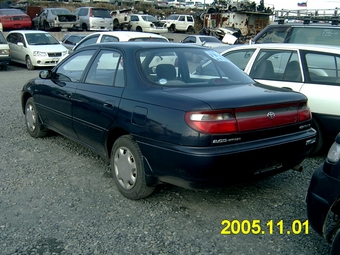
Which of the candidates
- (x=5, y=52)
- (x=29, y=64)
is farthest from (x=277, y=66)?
(x=29, y=64)

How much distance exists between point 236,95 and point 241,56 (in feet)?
10.3

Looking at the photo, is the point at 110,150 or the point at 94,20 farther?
the point at 94,20

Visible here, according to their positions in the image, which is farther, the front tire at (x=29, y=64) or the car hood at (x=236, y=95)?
the front tire at (x=29, y=64)

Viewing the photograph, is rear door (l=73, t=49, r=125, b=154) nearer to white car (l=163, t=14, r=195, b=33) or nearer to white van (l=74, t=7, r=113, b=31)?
white van (l=74, t=7, r=113, b=31)

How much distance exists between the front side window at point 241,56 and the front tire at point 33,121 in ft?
10.8

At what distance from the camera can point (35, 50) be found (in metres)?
15.9

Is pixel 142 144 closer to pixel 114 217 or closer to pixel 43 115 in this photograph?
pixel 114 217

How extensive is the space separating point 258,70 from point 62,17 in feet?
73.8

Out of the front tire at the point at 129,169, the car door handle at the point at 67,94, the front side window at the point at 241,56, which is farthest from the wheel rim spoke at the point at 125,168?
the front side window at the point at 241,56

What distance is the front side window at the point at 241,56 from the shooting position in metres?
6.43

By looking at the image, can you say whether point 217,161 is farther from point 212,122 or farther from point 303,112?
point 303,112

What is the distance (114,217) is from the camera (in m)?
3.72

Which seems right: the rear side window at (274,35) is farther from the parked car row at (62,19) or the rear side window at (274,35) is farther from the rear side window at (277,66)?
the parked car row at (62,19)
